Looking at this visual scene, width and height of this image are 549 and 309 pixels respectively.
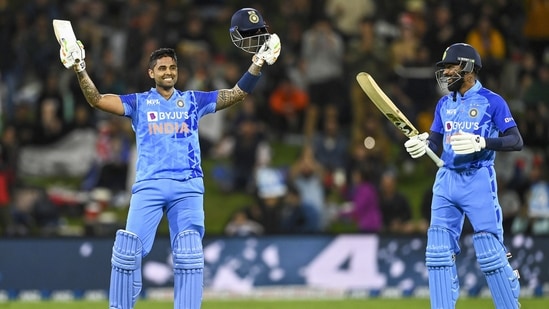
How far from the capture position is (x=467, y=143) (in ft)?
30.5

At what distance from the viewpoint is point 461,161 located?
9.73m

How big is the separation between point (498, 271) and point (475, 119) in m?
1.22

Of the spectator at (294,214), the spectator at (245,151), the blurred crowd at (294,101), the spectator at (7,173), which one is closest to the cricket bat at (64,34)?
the blurred crowd at (294,101)

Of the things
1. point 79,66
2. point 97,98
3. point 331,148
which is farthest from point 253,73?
point 331,148

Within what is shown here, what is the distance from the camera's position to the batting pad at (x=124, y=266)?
9266 millimetres

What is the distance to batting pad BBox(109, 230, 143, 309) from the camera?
9.27 meters

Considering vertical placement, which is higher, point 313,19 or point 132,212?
point 313,19

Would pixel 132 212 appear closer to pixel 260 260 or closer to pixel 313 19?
pixel 260 260

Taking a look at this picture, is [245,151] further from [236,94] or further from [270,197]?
[236,94]

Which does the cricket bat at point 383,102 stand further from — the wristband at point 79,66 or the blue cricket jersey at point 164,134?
the wristband at point 79,66

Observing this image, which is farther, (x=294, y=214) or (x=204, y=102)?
(x=294, y=214)

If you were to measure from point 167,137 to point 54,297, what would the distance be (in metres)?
5.07

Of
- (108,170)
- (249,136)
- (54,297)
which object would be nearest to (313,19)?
(249,136)

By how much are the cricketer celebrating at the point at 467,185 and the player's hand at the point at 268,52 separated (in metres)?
1.27
